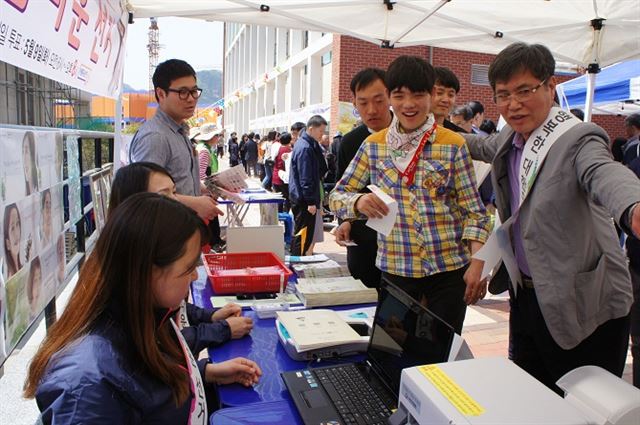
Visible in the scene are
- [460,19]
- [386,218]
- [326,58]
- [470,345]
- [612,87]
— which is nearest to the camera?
[386,218]

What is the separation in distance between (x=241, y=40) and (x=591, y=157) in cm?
3748

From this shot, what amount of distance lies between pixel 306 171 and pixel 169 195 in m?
4.14

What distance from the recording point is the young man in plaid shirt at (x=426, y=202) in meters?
1.95

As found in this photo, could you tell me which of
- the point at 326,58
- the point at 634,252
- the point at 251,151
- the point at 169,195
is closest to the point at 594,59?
the point at 634,252

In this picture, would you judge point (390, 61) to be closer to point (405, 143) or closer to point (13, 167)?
point (405, 143)

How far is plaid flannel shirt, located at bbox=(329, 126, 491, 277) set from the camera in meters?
1.95

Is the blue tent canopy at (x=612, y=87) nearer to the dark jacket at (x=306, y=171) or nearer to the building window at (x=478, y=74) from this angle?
the dark jacket at (x=306, y=171)

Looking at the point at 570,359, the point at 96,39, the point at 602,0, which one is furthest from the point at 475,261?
the point at 602,0

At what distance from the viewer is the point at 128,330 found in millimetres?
1086

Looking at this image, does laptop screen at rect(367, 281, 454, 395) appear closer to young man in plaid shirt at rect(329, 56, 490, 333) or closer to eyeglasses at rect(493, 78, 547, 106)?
young man in plaid shirt at rect(329, 56, 490, 333)

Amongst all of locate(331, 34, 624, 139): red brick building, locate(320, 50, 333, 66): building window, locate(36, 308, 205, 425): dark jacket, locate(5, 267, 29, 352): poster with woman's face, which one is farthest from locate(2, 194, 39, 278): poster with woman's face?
locate(320, 50, 333, 66): building window

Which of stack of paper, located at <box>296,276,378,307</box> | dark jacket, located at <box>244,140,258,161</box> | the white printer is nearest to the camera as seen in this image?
the white printer

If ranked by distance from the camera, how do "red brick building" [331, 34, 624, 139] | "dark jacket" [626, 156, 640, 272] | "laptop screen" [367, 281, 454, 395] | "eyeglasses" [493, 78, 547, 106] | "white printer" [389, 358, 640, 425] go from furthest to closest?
"red brick building" [331, 34, 624, 139]
"dark jacket" [626, 156, 640, 272]
"eyeglasses" [493, 78, 547, 106]
"laptop screen" [367, 281, 454, 395]
"white printer" [389, 358, 640, 425]

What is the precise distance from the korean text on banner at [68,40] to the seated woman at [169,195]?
0.50 metres
